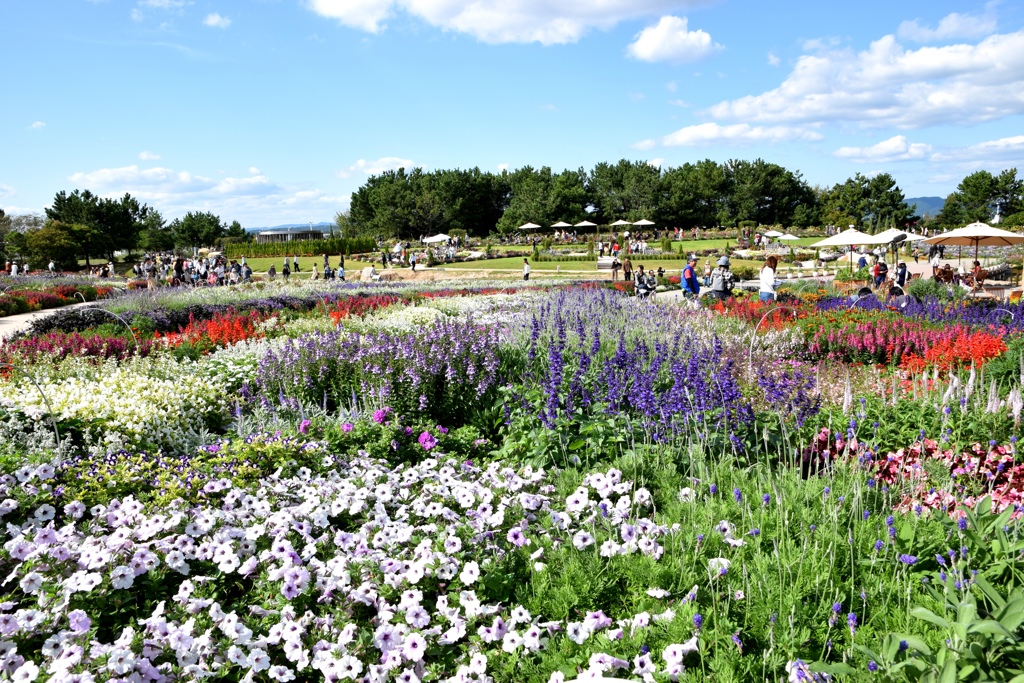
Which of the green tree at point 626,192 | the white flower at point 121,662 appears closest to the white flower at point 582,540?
the white flower at point 121,662

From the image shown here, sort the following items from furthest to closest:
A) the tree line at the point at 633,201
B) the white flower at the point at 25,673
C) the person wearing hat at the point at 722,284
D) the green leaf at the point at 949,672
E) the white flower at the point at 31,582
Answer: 1. the tree line at the point at 633,201
2. the person wearing hat at the point at 722,284
3. the white flower at the point at 31,582
4. the white flower at the point at 25,673
5. the green leaf at the point at 949,672

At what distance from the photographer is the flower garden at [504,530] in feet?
7.97

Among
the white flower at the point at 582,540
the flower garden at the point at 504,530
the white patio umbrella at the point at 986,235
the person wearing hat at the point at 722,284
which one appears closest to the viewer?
the flower garden at the point at 504,530

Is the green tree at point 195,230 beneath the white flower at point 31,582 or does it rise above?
above

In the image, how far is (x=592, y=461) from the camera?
15.1ft

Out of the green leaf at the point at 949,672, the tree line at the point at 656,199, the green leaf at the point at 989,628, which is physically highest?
the tree line at the point at 656,199

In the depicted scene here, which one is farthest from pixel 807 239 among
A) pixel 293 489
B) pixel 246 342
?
pixel 293 489

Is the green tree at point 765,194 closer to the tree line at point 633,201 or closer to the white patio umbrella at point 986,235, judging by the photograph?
the tree line at point 633,201

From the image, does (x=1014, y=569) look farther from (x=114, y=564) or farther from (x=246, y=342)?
(x=246, y=342)

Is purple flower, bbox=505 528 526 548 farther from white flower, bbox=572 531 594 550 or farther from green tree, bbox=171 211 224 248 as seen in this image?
green tree, bbox=171 211 224 248

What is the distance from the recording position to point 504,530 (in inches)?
132

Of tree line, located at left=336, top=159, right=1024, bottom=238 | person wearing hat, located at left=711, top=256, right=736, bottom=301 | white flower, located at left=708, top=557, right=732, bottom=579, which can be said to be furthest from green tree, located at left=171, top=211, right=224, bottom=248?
white flower, located at left=708, top=557, right=732, bottom=579

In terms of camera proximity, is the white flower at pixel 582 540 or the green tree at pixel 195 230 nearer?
the white flower at pixel 582 540

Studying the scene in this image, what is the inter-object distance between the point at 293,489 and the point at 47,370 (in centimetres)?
489
